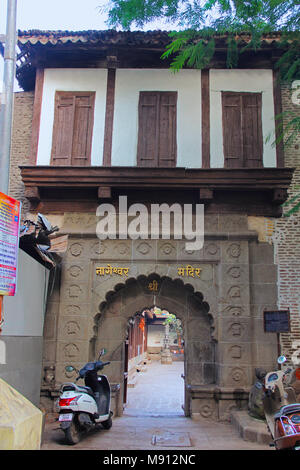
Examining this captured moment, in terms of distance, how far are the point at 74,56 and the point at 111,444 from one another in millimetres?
8286

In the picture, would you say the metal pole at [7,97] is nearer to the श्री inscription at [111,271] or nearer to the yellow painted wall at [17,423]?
the yellow painted wall at [17,423]

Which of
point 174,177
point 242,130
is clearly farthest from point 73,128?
point 242,130

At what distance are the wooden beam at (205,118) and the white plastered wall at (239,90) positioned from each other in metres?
0.08

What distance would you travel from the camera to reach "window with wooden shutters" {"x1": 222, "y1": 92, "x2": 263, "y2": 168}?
9836mm

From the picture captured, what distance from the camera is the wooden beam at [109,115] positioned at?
32.3 feet

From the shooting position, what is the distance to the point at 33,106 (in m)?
10.7

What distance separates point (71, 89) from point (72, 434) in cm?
741

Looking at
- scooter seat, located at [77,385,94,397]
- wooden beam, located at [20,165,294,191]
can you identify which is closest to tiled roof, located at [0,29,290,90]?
wooden beam, located at [20,165,294,191]

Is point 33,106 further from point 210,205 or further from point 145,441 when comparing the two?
point 145,441

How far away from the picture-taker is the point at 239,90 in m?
10.2

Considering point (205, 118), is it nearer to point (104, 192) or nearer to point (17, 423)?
point (104, 192)

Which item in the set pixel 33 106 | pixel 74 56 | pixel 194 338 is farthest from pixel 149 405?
pixel 74 56

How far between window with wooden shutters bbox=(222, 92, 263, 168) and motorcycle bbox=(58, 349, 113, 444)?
5.28 metres

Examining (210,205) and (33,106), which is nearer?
(210,205)
